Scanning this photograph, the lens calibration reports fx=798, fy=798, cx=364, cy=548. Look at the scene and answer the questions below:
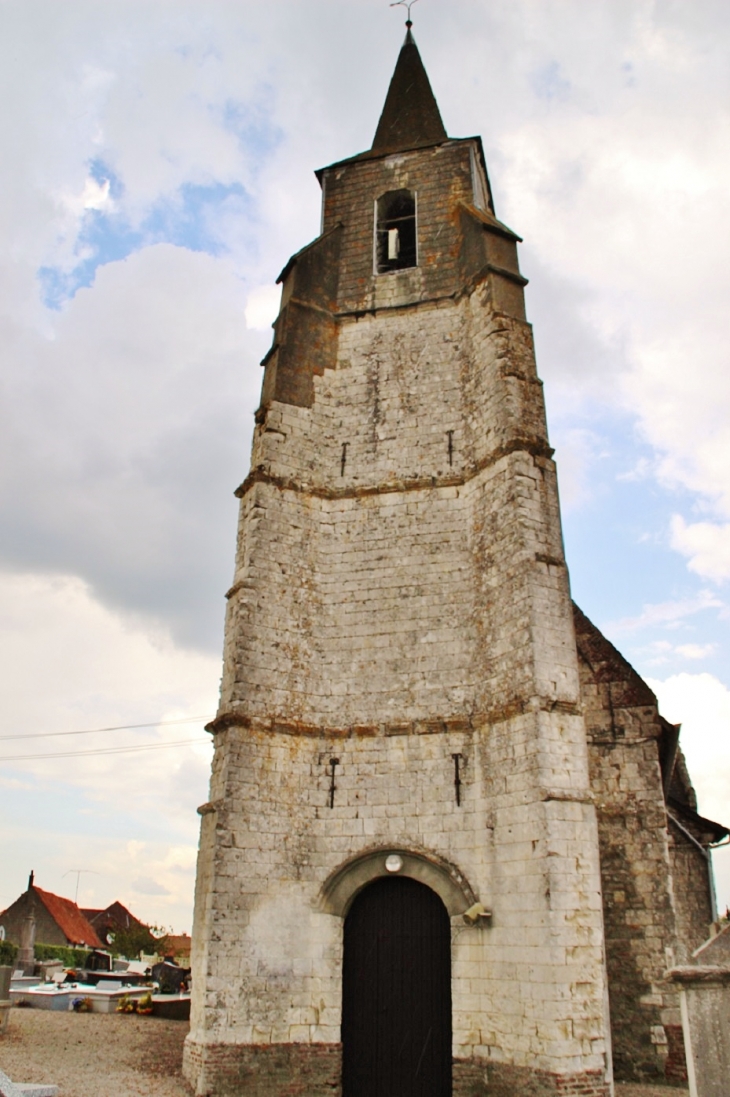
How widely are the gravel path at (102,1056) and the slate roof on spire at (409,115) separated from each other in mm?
15227

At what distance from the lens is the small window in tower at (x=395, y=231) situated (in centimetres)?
1437

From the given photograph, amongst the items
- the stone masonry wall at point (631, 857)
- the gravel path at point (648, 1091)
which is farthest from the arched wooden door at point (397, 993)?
the stone masonry wall at point (631, 857)

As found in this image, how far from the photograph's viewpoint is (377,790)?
33.6 feet

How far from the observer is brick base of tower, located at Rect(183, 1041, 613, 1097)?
838 cm

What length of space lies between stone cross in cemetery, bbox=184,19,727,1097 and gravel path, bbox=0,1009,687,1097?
0.61 metres

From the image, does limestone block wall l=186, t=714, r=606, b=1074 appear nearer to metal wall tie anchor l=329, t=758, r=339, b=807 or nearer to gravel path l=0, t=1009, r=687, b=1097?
metal wall tie anchor l=329, t=758, r=339, b=807

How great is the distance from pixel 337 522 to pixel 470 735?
3.76m

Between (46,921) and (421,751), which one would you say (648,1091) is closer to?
(421,751)

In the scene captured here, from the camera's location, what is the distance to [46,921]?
36.8 metres

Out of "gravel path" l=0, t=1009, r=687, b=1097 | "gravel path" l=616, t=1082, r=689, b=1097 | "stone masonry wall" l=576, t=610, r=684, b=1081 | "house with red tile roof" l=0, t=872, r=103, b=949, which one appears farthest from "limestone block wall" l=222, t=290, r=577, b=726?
"house with red tile roof" l=0, t=872, r=103, b=949

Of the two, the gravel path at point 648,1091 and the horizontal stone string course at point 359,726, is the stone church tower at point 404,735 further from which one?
the gravel path at point 648,1091

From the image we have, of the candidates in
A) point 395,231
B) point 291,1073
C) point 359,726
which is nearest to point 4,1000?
point 291,1073

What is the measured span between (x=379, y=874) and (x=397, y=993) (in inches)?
52.9

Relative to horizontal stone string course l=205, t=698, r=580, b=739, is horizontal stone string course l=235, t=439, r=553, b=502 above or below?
above
